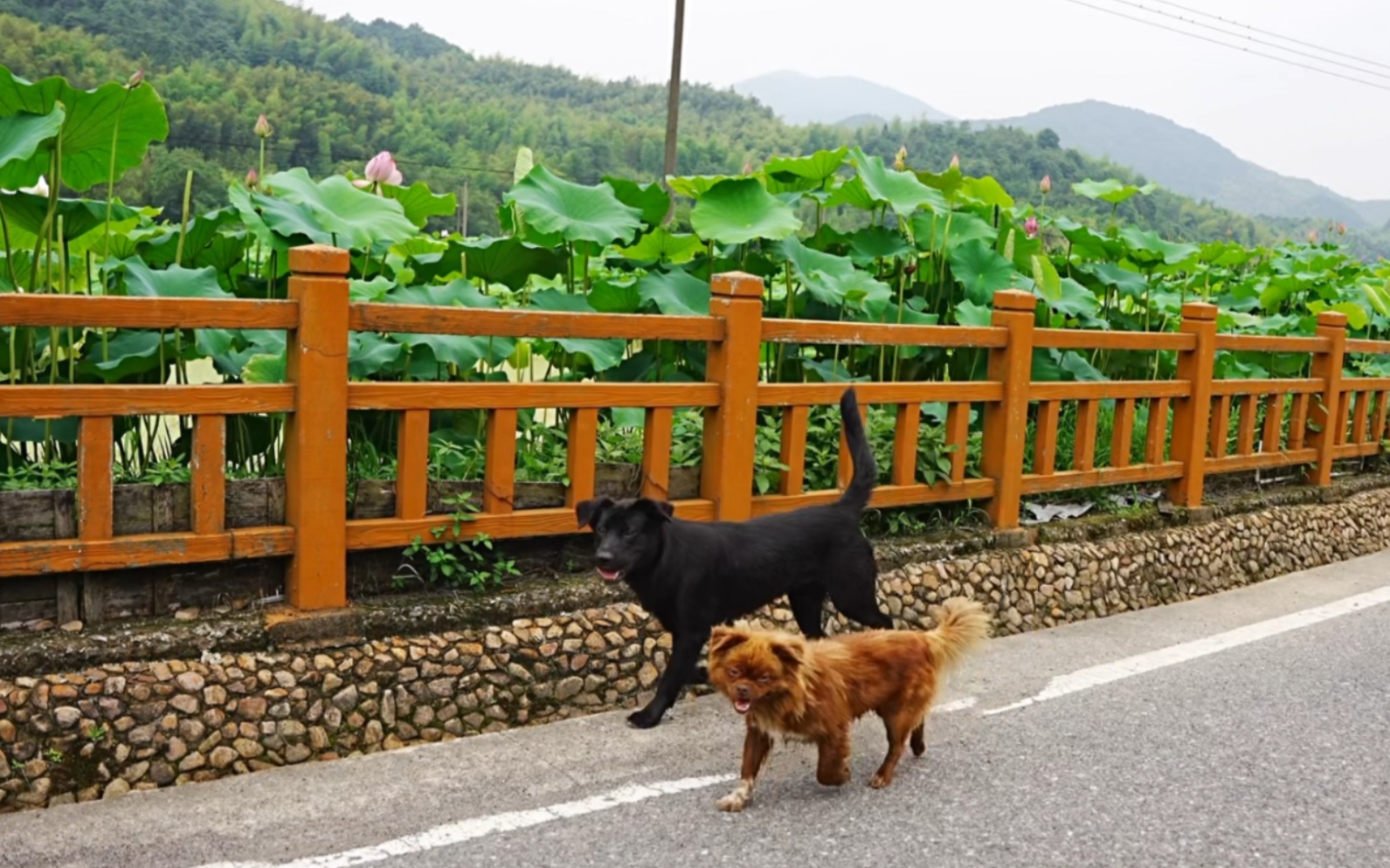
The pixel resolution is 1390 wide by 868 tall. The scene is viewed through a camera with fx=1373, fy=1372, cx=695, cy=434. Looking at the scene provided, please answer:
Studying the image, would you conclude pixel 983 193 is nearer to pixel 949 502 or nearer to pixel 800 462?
pixel 949 502

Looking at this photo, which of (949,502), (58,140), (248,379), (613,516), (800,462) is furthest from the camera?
(949,502)

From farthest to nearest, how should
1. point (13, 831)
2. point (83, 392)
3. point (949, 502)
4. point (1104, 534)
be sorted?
point (1104, 534), point (949, 502), point (83, 392), point (13, 831)

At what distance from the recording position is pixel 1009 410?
671 centimetres

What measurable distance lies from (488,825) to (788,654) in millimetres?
948

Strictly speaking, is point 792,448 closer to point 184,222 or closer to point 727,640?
point 727,640

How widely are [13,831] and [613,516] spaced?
184 centimetres

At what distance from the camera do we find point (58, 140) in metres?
4.70

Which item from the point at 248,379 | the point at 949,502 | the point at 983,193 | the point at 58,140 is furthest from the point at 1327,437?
the point at 58,140

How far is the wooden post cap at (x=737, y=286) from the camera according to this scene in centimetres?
541

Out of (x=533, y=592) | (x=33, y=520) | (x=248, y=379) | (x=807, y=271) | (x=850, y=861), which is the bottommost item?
(x=850, y=861)

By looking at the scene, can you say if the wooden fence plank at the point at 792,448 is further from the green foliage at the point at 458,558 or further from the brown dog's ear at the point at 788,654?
the brown dog's ear at the point at 788,654

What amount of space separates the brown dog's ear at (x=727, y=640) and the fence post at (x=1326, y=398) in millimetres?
7125

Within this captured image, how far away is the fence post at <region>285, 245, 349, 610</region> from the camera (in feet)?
14.2

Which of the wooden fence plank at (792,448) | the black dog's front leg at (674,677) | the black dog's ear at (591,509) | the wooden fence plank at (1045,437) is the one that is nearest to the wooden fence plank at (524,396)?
the wooden fence plank at (792,448)
